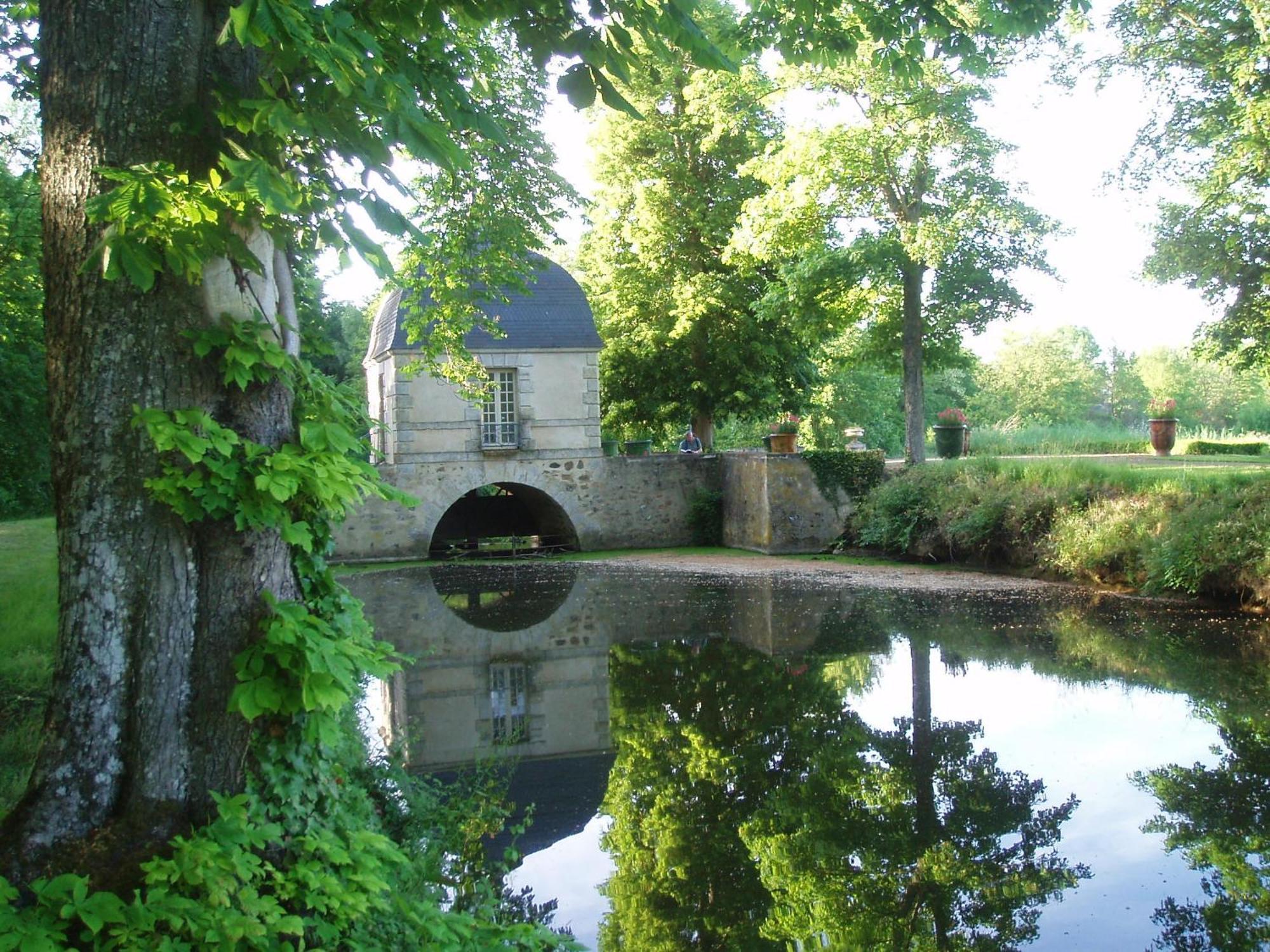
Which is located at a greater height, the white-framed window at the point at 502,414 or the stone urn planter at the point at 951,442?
the white-framed window at the point at 502,414

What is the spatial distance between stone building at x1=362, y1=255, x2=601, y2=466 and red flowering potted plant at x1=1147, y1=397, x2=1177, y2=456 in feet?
33.9

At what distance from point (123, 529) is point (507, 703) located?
5834 millimetres

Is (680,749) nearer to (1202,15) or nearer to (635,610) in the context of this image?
(635,610)

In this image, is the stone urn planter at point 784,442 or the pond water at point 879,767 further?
the stone urn planter at point 784,442

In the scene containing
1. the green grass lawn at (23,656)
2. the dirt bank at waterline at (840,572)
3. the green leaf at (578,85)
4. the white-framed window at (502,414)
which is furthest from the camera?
the white-framed window at (502,414)

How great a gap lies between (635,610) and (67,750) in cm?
1026

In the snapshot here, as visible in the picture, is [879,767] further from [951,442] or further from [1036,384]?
[1036,384]

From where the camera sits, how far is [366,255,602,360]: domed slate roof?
2188 centimetres

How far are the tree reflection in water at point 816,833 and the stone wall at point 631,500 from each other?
11.1 meters

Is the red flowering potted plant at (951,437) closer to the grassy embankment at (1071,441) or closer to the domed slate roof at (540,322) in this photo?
the grassy embankment at (1071,441)

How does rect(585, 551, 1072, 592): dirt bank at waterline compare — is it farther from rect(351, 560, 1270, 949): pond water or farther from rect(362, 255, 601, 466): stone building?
rect(362, 255, 601, 466): stone building

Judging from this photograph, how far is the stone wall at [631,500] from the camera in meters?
19.3

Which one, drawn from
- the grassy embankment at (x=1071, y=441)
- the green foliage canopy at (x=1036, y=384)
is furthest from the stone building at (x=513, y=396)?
the green foliage canopy at (x=1036, y=384)

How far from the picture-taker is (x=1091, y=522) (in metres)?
13.8
